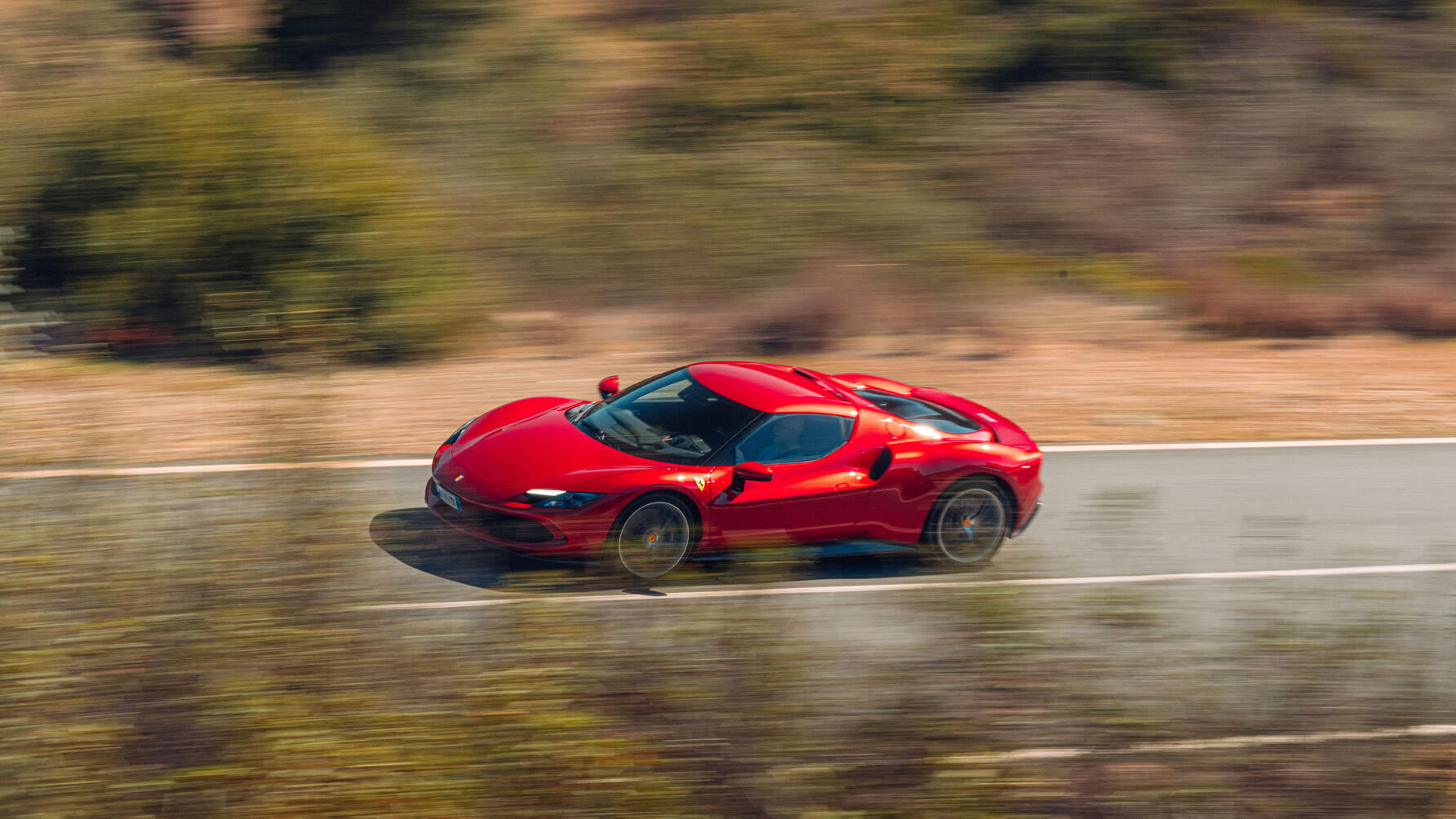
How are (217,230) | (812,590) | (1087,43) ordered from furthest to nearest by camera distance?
(1087,43)
(217,230)
(812,590)

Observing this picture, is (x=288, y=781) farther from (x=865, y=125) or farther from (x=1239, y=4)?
(x=1239, y=4)

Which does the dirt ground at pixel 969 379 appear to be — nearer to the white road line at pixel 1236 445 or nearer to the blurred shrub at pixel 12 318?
the white road line at pixel 1236 445

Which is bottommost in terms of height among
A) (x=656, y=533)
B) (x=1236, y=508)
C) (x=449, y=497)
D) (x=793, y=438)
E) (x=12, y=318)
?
(x=1236, y=508)

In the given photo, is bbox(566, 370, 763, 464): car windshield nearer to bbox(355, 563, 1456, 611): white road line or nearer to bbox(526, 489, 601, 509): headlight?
bbox(526, 489, 601, 509): headlight

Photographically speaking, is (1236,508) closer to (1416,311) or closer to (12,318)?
(1416,311)

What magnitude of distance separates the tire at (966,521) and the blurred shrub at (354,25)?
42.1ft

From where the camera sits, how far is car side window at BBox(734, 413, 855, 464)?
6883 millimetres

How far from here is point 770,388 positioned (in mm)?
7367

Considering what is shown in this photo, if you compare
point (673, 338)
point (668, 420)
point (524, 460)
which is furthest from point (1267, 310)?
point (524, 460)

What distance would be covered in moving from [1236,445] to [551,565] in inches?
283

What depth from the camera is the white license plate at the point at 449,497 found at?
262 inches

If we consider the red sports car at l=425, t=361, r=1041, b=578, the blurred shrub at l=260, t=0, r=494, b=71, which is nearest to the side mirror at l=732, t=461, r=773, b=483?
the red sports car at l=425, t=361, r=1041, b=578

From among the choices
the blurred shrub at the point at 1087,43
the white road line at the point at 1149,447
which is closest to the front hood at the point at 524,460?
the white road line at the point at 1149,447

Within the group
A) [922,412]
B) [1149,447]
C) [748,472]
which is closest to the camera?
[748,472]
